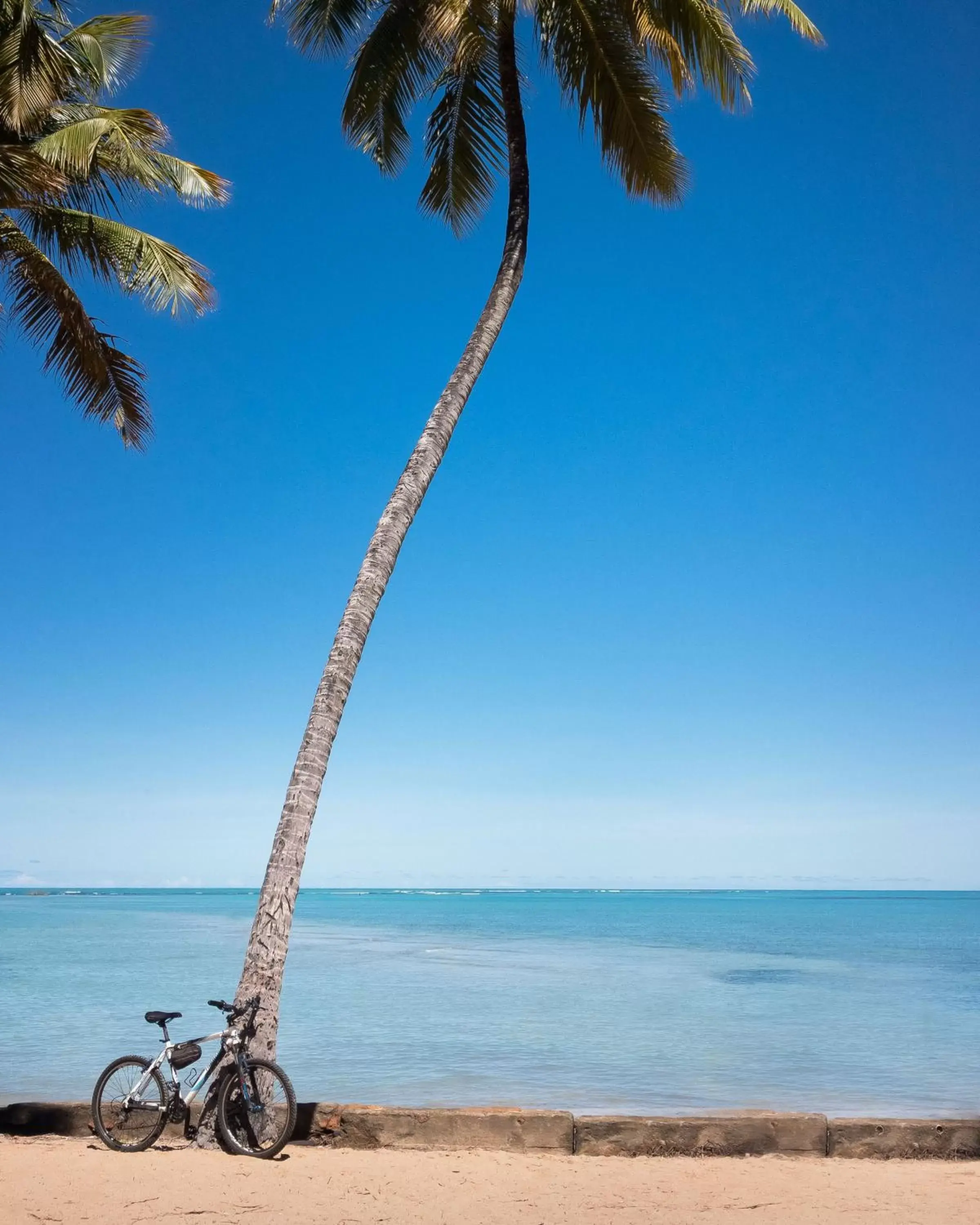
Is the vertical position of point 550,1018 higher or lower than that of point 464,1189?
lower

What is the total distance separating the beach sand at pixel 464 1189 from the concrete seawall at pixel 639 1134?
0.43 feet

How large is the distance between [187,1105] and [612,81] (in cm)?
1060

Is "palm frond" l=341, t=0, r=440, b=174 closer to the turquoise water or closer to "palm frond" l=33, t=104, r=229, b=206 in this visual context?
"palm frond" l=33, t=104, r=229, b=206

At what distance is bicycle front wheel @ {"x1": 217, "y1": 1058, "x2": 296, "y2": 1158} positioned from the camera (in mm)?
7094

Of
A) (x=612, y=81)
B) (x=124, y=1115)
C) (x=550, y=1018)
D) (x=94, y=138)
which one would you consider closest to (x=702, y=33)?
(x=612, y=81)

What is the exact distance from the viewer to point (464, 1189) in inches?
254

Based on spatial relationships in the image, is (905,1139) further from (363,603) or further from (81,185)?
(81,185)

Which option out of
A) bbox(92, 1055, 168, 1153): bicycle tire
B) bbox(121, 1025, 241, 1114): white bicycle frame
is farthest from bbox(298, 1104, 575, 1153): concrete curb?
bbox(92, 1055, 168, 1153): bicycle tire

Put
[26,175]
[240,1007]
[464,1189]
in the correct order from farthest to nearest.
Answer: [26,175] < [240,1007] < [464,1189]

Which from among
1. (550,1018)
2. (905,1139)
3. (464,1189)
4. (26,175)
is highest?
(26,175)

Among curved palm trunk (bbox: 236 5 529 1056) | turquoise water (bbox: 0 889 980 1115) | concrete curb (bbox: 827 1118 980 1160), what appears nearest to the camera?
concrete curb (bbox: 827 1118 980 1160)

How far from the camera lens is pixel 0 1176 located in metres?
6.33

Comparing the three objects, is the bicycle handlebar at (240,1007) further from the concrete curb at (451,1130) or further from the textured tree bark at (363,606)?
the concrete curb at (451,1130)

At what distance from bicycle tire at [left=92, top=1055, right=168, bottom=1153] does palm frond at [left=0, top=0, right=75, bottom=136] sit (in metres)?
8.98
